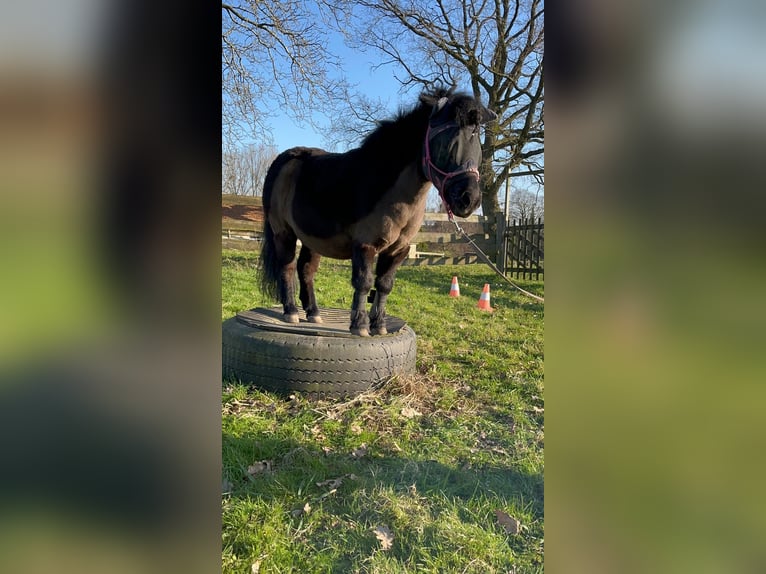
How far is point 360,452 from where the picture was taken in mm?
2334

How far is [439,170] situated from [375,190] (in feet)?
1.81

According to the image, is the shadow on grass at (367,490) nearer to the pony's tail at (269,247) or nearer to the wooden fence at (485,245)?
the pony's tail at (269,247)

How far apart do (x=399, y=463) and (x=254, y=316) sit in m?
1.99

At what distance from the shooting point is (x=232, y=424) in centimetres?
249

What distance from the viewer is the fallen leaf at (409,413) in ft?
9.11

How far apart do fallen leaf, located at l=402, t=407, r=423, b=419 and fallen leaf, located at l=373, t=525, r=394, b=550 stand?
1058 mm

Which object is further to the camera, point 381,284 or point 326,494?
point 381,284

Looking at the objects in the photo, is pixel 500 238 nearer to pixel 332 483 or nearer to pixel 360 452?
pixel 360 452

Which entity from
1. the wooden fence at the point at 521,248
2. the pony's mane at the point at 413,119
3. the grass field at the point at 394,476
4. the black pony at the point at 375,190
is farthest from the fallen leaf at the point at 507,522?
the wooden fence at the point at 521,248

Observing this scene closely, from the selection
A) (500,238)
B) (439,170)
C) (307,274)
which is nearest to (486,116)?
(439,170)

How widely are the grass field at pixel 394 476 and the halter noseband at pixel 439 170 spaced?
1.37 metres
